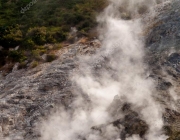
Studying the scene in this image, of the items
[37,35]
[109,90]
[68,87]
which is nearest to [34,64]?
[68,87]

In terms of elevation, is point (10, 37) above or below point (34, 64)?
above

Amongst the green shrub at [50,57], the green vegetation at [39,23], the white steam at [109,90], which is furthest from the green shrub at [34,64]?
the white steam at [109,90]

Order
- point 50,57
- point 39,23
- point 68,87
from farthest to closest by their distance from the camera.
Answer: point 39,23, point 50,57, point 68,87

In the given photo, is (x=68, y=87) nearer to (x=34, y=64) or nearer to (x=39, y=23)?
(x=34, y=64)

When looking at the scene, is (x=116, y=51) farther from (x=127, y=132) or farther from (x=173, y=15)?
(x=127, y=132)

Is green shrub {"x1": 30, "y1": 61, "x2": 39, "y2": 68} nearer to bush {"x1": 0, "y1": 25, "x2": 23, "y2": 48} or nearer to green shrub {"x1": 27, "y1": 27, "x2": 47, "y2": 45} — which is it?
green shrub {"x1": 27, "y1": 27, "x2": 47, "y2": 45}

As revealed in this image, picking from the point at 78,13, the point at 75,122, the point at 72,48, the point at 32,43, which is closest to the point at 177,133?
the point at 75,122
